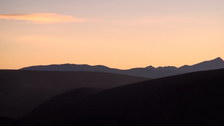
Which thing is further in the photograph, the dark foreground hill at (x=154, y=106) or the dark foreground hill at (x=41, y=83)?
the dark foreground hill at (x=41, y=83)

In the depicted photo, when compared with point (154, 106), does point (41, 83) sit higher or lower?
higher

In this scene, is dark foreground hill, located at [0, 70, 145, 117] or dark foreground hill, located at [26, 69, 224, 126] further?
dark foreground hill, located at [0, 70, 145, 117]

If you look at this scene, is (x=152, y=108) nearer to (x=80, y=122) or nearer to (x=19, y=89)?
(x=80, y=122)

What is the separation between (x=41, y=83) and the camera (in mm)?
141875

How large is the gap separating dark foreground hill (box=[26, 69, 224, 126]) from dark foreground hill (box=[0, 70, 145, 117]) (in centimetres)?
3780

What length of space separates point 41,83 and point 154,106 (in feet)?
316

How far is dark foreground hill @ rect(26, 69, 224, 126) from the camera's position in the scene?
1764 inches

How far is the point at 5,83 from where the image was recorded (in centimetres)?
12838

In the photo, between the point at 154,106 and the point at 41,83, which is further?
the point at 41,83

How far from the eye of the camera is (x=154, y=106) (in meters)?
49.3

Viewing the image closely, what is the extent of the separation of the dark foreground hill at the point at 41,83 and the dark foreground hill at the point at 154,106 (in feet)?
124

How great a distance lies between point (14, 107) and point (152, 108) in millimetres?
47748

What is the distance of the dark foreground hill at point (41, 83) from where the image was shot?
10531 centimetres

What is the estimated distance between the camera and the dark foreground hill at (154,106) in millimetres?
44812
